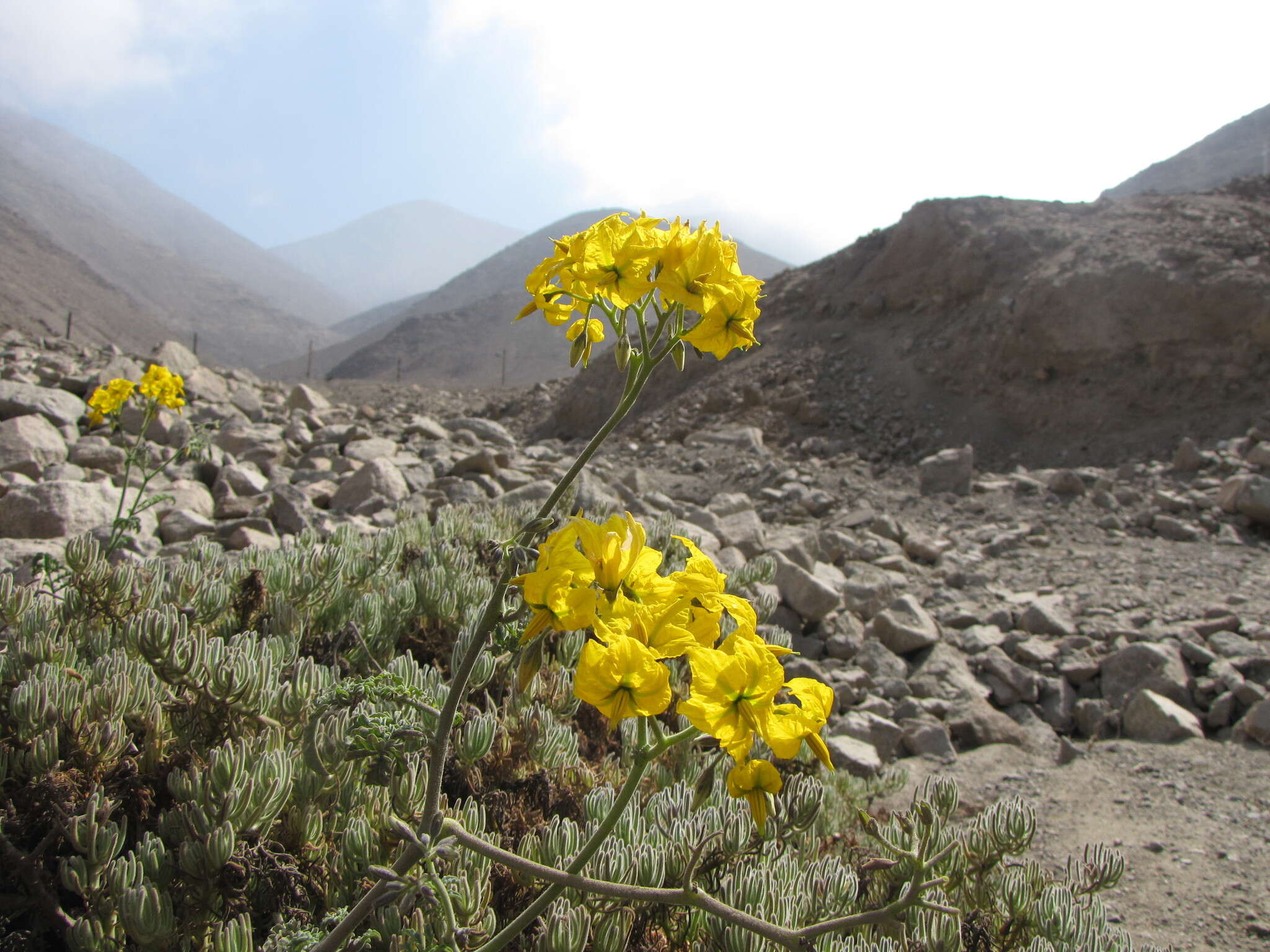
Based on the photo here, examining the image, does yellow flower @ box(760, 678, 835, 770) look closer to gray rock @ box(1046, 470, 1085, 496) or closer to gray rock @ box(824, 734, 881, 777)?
gray rock @ box(824, 734, 881, 777)

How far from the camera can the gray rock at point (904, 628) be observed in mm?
5129

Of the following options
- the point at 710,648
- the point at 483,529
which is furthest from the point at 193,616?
the point at 710,648

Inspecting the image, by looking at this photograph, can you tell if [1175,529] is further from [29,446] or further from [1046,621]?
[29,446]

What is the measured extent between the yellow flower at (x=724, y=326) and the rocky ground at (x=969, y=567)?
285 cm

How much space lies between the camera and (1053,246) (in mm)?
13344

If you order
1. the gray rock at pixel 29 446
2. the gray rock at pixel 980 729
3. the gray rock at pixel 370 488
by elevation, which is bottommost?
the gray rock at pixel 980 729

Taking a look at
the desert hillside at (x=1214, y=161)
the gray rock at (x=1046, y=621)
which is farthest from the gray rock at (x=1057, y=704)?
the desert hillside at (x=1214, y=161)

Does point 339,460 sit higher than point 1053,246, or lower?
lower

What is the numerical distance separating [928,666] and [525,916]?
4264mm

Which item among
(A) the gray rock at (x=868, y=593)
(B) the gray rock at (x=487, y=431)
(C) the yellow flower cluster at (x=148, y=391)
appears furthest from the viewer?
(B) the gray rock at (x=487, y=431)

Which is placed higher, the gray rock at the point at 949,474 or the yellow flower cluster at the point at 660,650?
the yellow flower cluster at the point at 660,650

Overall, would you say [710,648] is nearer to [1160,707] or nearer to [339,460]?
[1160,707]

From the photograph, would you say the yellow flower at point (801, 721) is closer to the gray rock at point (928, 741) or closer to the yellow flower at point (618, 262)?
the yellow flower at point (618, 262)

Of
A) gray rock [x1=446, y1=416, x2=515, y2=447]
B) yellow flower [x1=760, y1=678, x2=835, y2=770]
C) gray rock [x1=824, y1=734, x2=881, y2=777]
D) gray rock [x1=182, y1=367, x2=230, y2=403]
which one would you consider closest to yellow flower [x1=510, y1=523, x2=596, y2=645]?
yellow flower [x1=760, y1=678, x2=835, y2=770]
